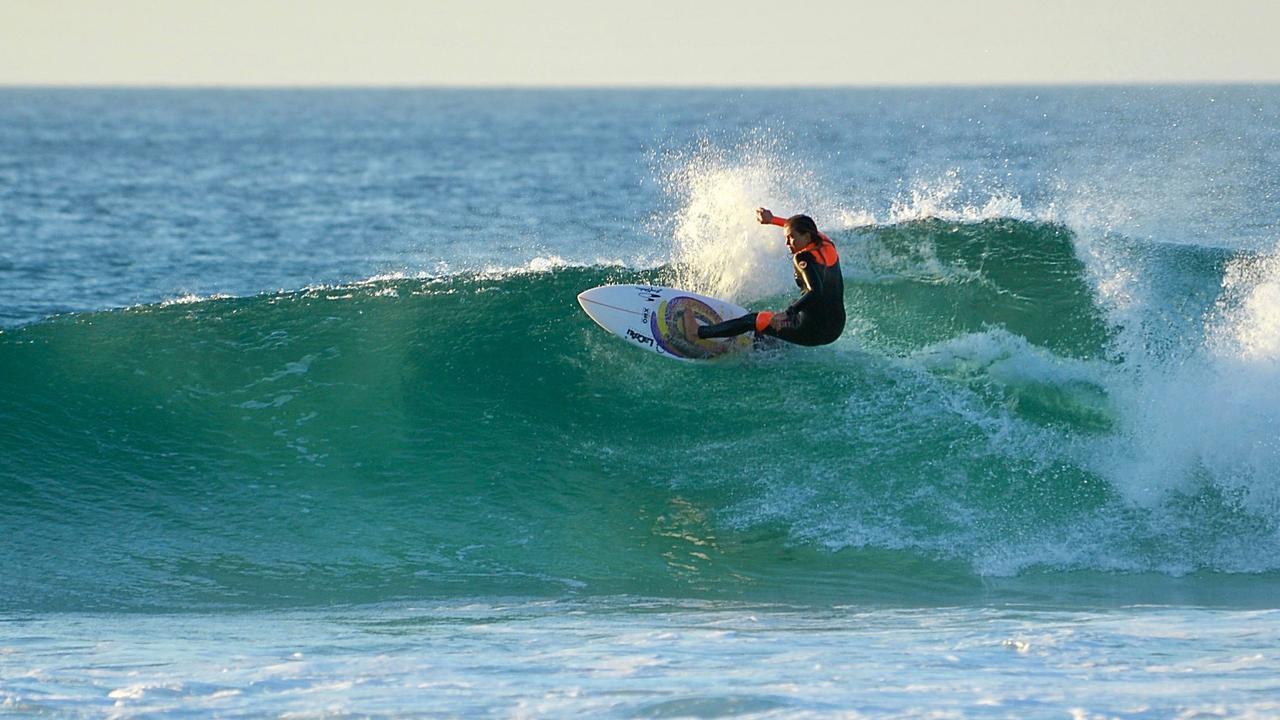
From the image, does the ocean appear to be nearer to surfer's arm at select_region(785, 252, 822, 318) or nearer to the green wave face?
the green wave face

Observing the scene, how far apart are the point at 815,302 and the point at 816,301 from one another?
1 cm

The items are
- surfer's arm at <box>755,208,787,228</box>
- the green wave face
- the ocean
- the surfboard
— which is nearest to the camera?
the ocean

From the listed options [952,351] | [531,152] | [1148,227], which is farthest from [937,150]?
[952,351]

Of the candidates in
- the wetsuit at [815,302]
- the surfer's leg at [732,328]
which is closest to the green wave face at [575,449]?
the surfer's leg at [732,328]

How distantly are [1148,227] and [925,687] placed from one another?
9.71m

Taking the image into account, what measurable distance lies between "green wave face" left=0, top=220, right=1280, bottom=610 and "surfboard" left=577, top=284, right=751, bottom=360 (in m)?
0.16

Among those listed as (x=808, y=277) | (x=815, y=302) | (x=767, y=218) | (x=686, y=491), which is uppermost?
(x=767, y=218)

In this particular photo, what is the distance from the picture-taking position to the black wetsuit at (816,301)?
30.4ft

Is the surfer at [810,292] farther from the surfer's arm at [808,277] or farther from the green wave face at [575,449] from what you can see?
the green wave face at [575,449]

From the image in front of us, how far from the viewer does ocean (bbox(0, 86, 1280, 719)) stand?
21.2ft

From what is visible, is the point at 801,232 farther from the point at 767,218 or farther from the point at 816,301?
the point at 816,301

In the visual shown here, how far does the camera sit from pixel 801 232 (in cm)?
928

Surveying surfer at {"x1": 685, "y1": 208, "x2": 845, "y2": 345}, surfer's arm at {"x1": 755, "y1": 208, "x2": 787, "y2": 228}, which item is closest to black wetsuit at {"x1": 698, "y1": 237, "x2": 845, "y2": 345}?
surfer at {"x1": 685, "y1": 208, "x2": 845, "y2": 345}

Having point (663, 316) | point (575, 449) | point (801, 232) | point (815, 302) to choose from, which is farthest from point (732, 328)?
point (575, 449)
